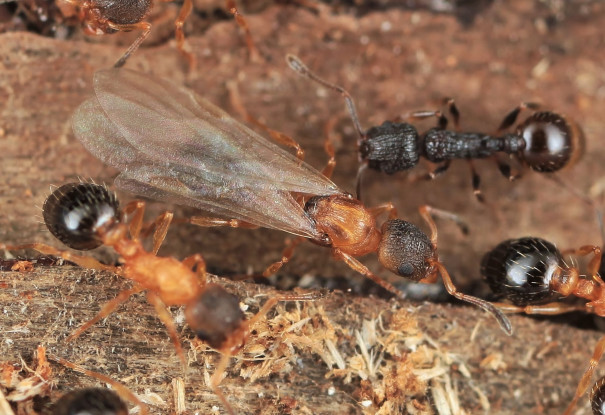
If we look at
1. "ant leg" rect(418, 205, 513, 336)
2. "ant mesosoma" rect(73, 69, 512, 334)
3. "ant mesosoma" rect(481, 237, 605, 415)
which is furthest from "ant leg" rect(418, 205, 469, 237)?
"ant mesosoma" rect(481, 237, 605, 415)

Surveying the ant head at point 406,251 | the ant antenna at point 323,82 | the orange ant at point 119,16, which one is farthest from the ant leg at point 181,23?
the ant head at point 406,251

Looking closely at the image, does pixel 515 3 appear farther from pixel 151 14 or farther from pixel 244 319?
pixel 244 319

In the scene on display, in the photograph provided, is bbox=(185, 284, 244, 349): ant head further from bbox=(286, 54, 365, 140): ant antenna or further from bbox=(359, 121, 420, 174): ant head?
bbox=(286, 54, 365, 140): ant antenna

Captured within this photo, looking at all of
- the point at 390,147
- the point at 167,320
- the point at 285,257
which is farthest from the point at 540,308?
the point at 167,320

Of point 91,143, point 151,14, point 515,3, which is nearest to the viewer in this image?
point 91,143

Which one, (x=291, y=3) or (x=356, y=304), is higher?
(x=291, y=3)

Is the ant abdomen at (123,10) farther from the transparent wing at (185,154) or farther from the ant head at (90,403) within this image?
the ant head at (90,403)

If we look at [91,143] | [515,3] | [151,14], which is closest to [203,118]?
[91,143]

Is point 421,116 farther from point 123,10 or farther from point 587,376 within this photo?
point 123,10
